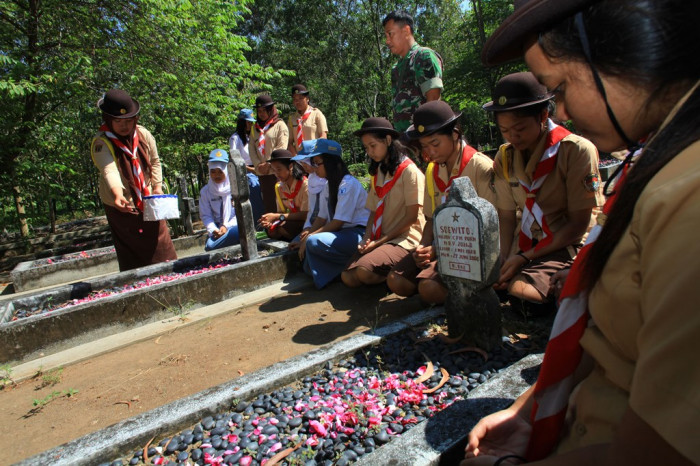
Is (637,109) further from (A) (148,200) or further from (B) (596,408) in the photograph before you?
(A) (148,200)

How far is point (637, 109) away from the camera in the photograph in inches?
35.5

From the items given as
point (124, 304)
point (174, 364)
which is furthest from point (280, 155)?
point (174, 364)

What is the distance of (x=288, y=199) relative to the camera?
19.8ft

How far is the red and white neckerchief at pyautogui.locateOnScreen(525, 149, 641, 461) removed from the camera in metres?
1.12

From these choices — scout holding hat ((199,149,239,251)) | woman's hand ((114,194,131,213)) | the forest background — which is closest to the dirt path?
woman's hand ((114,194,131,213))

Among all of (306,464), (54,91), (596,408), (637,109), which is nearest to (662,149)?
(637,109)

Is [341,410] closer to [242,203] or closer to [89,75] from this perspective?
[242,203]

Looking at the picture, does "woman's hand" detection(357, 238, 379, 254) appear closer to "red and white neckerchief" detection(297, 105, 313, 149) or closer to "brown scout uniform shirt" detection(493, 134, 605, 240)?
"brown scout uniform shirt" detection(493, 134, 605, 240)

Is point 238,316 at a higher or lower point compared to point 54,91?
lower

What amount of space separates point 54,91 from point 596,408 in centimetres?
913

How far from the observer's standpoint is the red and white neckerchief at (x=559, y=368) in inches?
44.2

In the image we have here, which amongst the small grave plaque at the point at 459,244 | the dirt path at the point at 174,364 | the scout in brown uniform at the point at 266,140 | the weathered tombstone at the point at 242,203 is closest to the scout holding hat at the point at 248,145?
the scout in brown uniform at the point at 266,140

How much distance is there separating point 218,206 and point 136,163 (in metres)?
1.60

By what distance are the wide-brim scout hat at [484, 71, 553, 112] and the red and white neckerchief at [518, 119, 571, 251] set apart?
29 centimetres
